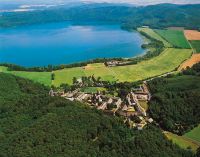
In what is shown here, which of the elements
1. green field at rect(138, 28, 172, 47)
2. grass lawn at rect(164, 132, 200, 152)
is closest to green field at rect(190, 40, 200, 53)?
green field at rect(138, 28, 172, 47)

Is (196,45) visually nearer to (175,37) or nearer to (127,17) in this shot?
(175,37)

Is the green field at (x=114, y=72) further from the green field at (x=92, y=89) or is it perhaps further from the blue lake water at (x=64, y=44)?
the blue lake water at (x=64, y=44)

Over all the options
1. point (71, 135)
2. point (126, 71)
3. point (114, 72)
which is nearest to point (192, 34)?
point (126, 71)

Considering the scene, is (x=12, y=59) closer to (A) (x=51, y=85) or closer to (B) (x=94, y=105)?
(A) (x=51, y=85)

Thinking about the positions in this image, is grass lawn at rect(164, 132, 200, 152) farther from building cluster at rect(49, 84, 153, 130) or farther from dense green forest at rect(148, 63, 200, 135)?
building cluster at rect(49, 84, 153, 130)

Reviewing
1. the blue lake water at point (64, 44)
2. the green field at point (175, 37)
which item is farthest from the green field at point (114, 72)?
the green field at point (175, 37)

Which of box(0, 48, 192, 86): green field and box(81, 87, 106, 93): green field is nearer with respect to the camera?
box(81, 87, 106, 93): green field
